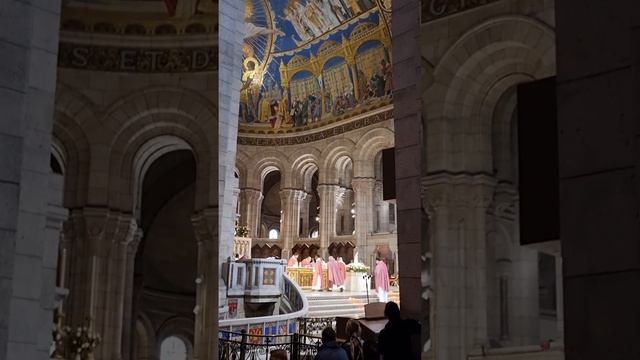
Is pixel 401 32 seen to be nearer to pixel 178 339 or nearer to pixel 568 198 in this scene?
pixel 568 198

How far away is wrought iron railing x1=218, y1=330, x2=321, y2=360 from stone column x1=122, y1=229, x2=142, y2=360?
0.20 meters

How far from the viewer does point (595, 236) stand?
3.20 ft

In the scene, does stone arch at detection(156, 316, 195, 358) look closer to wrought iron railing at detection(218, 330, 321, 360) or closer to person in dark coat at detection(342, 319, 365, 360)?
wrought iron railing at detection(218, 330, 321, 360)

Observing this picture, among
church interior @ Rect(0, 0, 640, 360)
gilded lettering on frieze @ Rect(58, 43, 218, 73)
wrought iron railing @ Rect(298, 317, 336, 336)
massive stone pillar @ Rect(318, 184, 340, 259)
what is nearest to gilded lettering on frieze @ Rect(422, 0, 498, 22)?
church interior @ Rect(0, 0, 640, 360)

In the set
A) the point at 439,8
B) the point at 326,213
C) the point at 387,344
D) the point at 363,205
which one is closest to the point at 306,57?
the point at 439,8

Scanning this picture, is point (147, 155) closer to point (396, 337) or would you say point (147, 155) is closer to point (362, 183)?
point (396, 337)

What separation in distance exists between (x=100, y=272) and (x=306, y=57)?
2.77 ft

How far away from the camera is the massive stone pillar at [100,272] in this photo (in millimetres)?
1020

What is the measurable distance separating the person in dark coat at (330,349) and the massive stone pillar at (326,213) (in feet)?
79.7

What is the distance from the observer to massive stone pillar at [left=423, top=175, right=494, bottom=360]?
106 centimetres

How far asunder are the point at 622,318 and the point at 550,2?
525 mm

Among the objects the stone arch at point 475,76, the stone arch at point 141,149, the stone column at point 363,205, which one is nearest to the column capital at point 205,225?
the stone arch at point 141,149

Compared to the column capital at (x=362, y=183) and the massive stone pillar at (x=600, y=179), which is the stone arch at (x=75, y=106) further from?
the column capital at (x=362, y=183)

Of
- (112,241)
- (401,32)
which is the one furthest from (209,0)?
(112,241)
